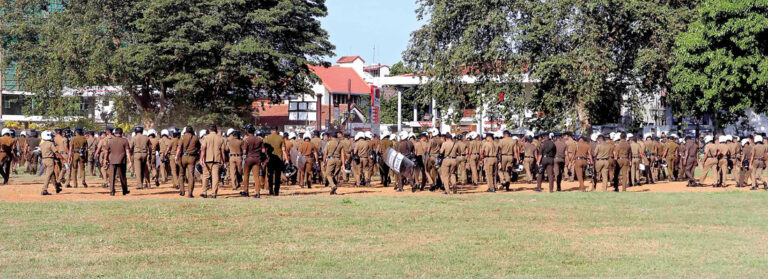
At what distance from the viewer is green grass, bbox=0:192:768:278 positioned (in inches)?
420

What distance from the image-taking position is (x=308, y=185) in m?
26.0

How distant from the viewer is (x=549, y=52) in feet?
120

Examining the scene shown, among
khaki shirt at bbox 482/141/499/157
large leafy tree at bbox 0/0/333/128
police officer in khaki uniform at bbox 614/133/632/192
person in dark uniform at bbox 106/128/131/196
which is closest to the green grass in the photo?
person in dark uniform at bbox 106/128/131/196

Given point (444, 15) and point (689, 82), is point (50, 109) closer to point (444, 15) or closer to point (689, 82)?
point (444, 15)

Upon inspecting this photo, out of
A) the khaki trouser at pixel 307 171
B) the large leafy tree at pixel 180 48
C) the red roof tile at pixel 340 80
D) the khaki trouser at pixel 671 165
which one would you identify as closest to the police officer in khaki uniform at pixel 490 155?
the khaki trouser at pixel 307 171

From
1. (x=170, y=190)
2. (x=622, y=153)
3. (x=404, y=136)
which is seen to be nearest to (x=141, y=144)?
(x=170, y=190)

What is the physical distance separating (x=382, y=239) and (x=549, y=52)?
2502cm

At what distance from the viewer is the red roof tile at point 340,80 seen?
303 ft

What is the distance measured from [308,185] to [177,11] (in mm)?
15435

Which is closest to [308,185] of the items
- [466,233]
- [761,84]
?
[466,233]

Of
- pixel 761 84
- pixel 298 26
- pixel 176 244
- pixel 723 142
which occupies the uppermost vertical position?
pixel 298 26

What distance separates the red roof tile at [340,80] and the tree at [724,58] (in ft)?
177

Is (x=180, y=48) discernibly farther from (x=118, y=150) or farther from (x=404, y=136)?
→ (x=118, y=150)

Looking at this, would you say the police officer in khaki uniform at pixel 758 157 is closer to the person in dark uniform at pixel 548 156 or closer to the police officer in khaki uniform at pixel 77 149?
the person in dark uniform at pixel 548 156
